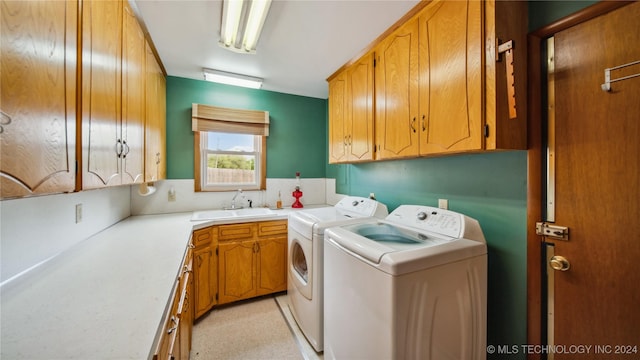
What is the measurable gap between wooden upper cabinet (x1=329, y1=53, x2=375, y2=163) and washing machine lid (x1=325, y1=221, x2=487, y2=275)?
84 centimetres

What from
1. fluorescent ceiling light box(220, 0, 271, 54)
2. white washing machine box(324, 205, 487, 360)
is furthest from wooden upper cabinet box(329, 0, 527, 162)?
fluorescent ceiling light box(220, 0, 271, 54)

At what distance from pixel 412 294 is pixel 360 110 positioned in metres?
1.63

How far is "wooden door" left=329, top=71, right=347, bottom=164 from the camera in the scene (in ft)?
7.91

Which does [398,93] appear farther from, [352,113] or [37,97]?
[37,97]

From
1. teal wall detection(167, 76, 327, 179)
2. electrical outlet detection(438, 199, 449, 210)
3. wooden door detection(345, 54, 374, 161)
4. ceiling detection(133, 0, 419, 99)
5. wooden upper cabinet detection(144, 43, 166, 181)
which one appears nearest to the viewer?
ceiling detection(133, 0, 419, 99)

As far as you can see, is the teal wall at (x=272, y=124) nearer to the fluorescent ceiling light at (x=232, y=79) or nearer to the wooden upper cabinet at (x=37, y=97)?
the fluorescent ceiling light at (x=232, y=79)

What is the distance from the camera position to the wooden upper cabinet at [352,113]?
2.05m

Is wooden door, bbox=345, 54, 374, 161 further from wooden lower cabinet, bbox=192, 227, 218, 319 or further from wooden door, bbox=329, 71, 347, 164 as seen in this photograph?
wooden lower cabinet, bbox=192, 227, 218, 319

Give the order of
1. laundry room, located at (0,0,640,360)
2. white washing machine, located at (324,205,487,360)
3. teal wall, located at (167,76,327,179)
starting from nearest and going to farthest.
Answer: laundry room, located at (0,0,640,360) → white washing machine, located at (324,205,487,360) → teal wall, located at (167,76,327,179)

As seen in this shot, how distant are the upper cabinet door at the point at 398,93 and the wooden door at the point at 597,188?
0.70 m

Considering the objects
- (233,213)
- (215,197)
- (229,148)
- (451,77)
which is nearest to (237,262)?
(233,213)

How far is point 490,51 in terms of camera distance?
1.14 meters

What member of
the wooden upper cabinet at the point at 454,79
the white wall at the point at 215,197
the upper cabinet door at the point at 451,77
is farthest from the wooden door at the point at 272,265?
the upper cabinet door at the point at 451,77

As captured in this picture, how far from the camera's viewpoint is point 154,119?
6.64 ft
